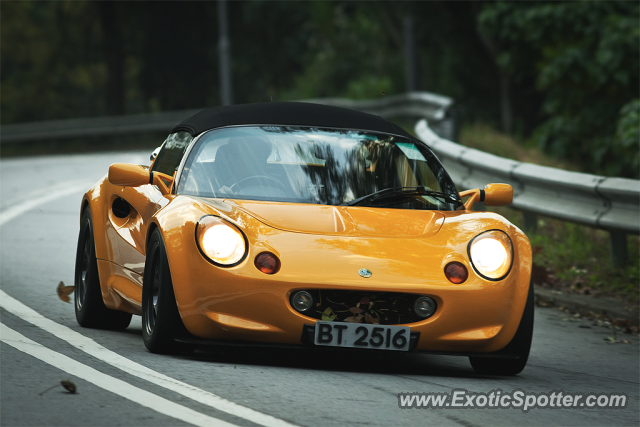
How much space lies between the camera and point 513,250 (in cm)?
574

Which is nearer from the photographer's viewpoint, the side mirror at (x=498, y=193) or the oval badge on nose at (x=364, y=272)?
the oval badge on nose at (x=364, y=272)

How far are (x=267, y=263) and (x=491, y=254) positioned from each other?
117cm

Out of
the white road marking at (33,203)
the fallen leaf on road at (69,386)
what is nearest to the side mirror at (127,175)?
the fallen leaf on road at (69,386)

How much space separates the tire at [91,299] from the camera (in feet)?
21.9

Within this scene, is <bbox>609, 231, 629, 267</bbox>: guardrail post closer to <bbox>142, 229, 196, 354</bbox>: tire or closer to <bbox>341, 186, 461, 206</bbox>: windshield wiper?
<bbox>341, 186, 461, 206</bbox>: windshield wiper

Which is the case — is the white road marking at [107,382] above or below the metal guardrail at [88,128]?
above

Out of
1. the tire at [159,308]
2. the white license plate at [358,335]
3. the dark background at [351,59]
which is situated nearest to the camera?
the white license plate at [358,335]

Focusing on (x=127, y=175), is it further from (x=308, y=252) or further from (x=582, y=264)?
(x=582, y=264)

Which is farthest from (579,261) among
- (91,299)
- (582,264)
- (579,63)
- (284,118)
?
(579,63)

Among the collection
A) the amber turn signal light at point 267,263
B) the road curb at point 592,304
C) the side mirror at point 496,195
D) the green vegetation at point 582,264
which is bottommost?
the road curb at point 592,304

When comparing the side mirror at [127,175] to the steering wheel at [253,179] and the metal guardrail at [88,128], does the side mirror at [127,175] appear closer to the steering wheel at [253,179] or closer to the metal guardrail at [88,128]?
the steering wheel at [253,179]

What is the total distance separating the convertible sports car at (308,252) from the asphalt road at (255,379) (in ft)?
0.64

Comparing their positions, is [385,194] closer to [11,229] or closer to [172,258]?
[172,258]

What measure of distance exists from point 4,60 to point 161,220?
47.9 metres
